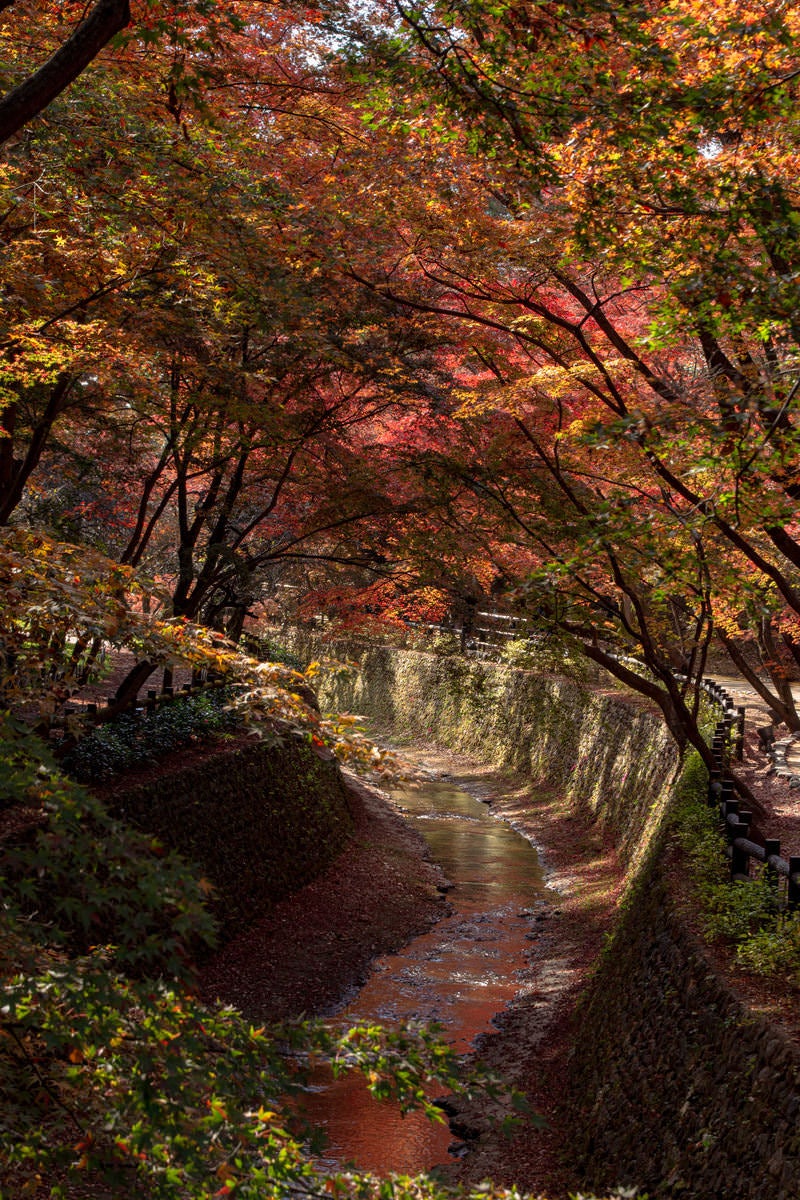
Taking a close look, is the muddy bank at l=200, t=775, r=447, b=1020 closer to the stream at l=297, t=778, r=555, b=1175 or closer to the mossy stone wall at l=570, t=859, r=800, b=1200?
the stream at l=297, t=778, r=555, b=1175

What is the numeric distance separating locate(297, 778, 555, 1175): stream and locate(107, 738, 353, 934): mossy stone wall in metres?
1.77

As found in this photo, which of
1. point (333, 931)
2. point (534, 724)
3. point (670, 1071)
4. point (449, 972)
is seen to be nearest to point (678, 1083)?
point (670, 1071)

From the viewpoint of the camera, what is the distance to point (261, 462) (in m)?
15.7

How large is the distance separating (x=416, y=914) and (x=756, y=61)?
11225 millimetres

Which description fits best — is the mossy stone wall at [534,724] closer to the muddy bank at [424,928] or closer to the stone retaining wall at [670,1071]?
the muddy bank at [424,928]

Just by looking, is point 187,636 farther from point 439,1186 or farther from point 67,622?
point 439,1186

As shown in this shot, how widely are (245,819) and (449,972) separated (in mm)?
3236

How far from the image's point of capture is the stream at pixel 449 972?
8.55m

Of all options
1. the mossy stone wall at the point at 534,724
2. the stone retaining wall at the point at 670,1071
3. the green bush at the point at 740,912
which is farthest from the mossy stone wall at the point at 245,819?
the green bush at the point at 740,912

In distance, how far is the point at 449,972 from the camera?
12508mm

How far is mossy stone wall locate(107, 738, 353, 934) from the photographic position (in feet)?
38.6

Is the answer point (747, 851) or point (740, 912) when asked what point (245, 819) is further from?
point (740, 912)

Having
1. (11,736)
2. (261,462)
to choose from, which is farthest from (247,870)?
(11,736)

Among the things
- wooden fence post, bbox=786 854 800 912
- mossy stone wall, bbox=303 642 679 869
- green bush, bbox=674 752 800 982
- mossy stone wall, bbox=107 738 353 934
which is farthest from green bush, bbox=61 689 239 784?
wooden fence post, bbox=786 854 800 912
